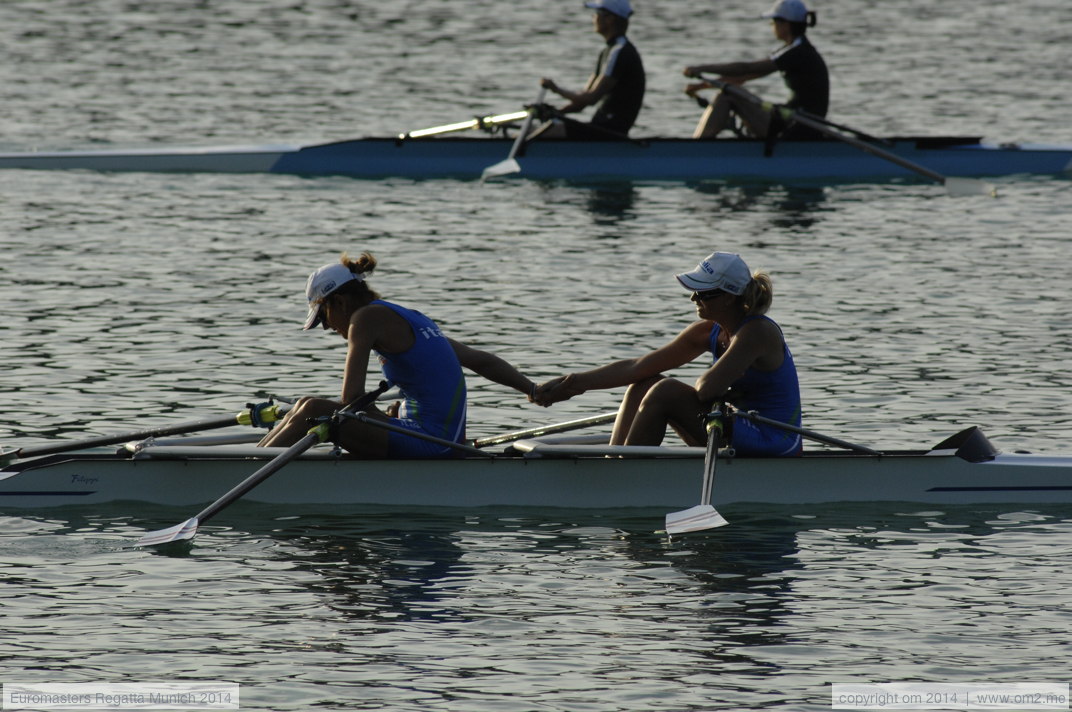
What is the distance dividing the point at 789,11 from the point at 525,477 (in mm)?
12124

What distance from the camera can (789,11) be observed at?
69.1ft

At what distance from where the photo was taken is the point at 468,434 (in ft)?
40.8

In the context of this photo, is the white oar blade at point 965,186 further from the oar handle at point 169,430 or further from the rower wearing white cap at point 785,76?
the oar handle at point 169,430

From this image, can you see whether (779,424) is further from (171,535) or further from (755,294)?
(171,535)

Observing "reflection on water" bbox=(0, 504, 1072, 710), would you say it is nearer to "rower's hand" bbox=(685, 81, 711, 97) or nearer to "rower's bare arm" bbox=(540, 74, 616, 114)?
"rower's hand" bbox=(685, 81, 711, 97)

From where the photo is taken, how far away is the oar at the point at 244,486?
9672mm

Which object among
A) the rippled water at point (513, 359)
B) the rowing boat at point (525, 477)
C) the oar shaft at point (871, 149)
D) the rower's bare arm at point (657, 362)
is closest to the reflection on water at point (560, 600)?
the rippled water at point (513, 359)

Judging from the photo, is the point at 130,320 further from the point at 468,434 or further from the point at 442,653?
the point at 442,653

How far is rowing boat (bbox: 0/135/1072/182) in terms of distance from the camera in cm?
2173

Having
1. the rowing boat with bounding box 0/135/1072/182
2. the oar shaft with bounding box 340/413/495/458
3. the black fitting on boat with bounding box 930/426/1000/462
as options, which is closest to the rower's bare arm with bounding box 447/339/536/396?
the oar shaft with bounding box 340/413/495/458

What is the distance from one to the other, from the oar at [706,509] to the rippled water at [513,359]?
0.17m

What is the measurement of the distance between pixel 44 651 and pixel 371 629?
145cm

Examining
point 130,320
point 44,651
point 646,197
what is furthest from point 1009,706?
point 646,197

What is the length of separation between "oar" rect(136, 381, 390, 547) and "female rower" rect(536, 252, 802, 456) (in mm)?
1511
